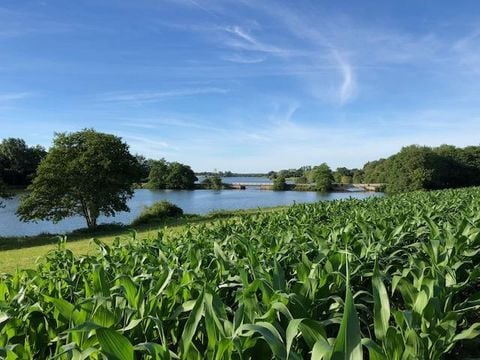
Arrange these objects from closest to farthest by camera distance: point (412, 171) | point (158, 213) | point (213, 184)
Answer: point (158, 213) < point (412, 171) < point (213, 184)

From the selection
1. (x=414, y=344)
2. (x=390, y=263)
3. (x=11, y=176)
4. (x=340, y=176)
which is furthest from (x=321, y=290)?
(x=340, y=176)

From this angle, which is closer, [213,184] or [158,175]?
[158,175]

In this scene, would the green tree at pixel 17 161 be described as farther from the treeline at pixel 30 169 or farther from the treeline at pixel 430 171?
the treeline at pixel 430 171

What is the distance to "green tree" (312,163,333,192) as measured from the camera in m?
83.5

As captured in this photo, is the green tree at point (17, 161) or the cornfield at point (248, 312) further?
the green tree at point (17, 161)

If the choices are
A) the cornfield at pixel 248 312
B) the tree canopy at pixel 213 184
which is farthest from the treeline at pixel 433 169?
the cornfield at pixel 248 312

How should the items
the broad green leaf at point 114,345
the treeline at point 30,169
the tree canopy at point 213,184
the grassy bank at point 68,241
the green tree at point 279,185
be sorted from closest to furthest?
the broad green leaf at point 114,345, the grassy bank at point 68,241, the treeline at point 30,169, the tree canopy at point 213,184, the green tree at point 279,185

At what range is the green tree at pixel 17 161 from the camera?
207 ft

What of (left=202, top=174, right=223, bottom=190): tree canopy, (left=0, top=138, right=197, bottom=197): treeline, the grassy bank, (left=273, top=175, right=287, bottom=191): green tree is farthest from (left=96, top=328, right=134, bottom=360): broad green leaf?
(left=273, top=175, right=287, bottom=191): green tree

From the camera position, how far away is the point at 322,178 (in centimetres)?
8512

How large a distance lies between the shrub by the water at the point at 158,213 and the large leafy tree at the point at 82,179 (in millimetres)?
1712

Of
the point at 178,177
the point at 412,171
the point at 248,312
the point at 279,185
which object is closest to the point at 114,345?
the point at 248,312

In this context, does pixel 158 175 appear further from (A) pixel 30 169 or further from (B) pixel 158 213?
(B) pixel 158 213

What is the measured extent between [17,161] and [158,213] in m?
51.6
